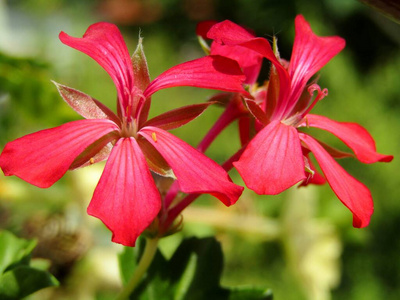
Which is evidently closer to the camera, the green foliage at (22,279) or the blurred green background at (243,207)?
the green foliage at (22,279)

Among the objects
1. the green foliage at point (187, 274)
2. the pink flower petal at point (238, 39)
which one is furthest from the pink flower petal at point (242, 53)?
the green foliage at point (187, 274)

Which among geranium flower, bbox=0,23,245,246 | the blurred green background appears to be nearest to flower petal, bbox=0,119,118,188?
geranium flower, bbox=0,23,245,246

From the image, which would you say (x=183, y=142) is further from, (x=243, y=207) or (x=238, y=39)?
(x=243, y=207)

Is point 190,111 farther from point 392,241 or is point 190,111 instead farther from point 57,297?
point 392,241

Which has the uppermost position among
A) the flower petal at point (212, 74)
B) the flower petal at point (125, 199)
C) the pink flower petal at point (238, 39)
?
the pink flower petal at point (238, 39)

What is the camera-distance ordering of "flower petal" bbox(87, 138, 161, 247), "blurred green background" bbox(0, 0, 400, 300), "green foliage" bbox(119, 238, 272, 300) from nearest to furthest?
1. "flower petal" bbox(87, 138, 161, 247)
2. "green foliage" bbox(119, 238, 272, 300)
3. "blurred green background" bbox(0, 0, 400, 300)

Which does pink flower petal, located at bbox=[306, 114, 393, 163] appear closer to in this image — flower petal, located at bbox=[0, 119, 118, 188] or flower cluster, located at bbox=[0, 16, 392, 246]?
flower cluster, located at bbox=[0, 16, 392, 246]

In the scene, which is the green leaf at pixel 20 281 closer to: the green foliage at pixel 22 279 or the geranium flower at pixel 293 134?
the green foliage at pixel 22 279
